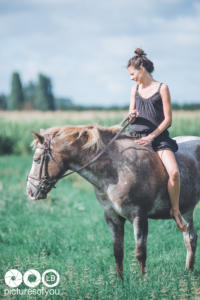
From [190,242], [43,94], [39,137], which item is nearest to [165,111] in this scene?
[39,137]

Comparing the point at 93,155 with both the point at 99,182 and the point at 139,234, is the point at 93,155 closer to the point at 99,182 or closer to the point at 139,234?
the point at 99,182

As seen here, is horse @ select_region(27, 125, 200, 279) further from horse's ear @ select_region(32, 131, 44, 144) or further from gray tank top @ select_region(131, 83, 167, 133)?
gray tank top @ select_region(131, 83, 167, 133)

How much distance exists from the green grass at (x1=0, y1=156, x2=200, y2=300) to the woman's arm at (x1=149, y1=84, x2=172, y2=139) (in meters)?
1.54

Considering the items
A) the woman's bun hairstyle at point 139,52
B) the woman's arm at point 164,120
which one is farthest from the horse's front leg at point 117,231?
the woman's bun hairstyle at point 139,52

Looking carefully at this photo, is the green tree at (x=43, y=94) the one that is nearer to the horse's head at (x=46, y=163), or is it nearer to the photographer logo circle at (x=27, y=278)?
the photographer logo circle at (x=27, y=278)

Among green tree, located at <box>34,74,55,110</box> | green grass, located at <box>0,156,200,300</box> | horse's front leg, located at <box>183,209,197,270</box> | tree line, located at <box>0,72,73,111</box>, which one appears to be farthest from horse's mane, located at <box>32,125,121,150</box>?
green tree, located at <box>34,74,55,110</box>

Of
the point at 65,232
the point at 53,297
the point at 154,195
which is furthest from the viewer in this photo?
the point at 65,232

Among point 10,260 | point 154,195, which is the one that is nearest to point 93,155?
point 154,195

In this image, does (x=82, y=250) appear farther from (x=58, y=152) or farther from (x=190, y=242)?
(x=58, y=152)

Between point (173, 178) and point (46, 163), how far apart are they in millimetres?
1346

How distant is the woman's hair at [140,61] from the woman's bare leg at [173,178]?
0.94m

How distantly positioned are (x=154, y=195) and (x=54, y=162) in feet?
3.67

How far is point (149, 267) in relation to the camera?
4.66 metres

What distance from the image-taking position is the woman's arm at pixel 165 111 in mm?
3852
